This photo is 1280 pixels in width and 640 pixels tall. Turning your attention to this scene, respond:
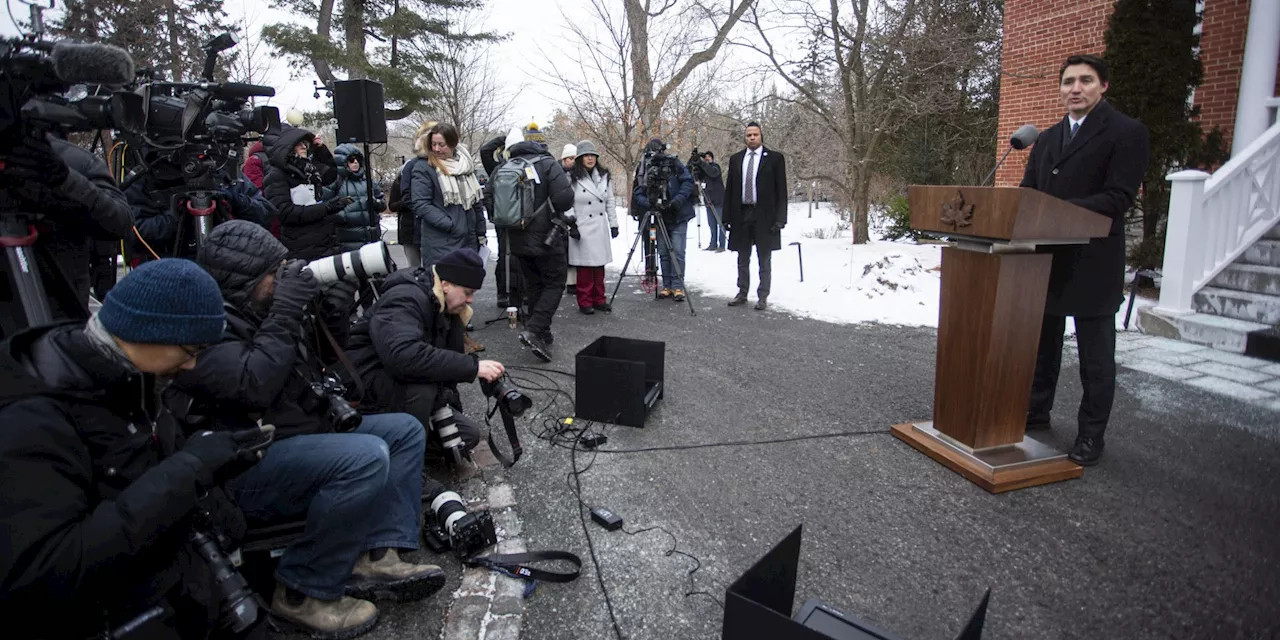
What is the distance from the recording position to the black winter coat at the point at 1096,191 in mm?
3330

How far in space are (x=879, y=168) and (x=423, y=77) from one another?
12140 mm

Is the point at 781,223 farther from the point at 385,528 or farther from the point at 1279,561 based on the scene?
the point at 385,528

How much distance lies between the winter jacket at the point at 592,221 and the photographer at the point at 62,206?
441 centimetres

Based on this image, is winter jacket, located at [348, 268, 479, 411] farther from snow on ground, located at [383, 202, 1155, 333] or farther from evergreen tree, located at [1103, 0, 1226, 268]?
evergreen tree, located at [1103, 0, 1226, 268]

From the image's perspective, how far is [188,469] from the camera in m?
1.68

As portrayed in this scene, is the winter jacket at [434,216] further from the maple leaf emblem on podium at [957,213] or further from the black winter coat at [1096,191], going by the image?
the black winter coat at [1096,191]

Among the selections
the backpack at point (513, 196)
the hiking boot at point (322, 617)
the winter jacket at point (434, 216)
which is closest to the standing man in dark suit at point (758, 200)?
the backpack at point (513, 196)

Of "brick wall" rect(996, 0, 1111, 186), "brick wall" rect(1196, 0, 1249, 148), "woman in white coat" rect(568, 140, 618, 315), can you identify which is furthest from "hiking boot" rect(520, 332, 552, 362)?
"brick wall" rect(996, 0, 1111, 186)

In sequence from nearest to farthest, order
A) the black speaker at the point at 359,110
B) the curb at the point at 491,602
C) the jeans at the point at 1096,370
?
the curb at the point at 491,602, the jeans at the point at 1096,370, the black speaker at the point at 359,110

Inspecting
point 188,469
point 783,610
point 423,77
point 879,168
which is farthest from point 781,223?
point 423,77

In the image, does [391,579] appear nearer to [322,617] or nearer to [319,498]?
[322,617]

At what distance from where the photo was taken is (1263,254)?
20.5 feet

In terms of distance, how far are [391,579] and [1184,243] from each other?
691cm

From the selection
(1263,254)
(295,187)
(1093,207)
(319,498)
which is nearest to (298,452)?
(319,498)
